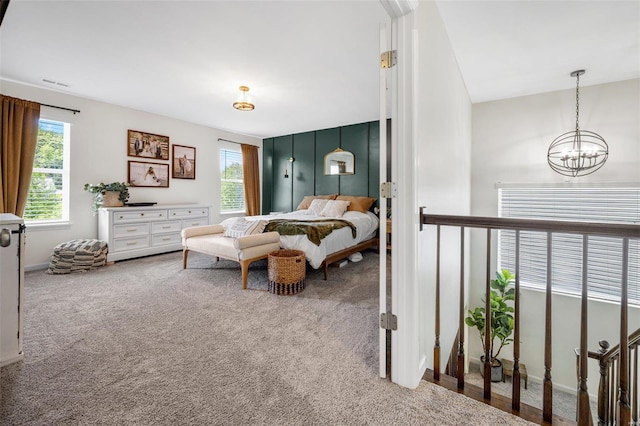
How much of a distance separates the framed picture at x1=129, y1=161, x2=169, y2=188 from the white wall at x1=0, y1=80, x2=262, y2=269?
9 centimetres

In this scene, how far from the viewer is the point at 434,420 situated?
1.25 metres

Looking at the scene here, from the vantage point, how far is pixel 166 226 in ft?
15.1

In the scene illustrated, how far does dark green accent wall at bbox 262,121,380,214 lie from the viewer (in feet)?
17.5

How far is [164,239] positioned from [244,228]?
2052 mm

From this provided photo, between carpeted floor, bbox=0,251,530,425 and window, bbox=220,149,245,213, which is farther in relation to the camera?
window, bbox=220,149,245,213

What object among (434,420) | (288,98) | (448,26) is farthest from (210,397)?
(288,98)

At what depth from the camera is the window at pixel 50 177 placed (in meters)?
3.69

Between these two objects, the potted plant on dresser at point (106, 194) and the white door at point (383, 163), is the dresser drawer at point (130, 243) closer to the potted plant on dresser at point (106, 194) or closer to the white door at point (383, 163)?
the potted plant on dresser at point (106, 194)

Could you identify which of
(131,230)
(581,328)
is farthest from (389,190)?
(131,230)

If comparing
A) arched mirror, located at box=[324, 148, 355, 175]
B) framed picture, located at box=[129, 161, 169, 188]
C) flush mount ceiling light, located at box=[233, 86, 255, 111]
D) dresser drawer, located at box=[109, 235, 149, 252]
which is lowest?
dresser drawer, located at box=[109, 235, 149, 252]

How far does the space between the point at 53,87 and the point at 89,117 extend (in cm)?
50

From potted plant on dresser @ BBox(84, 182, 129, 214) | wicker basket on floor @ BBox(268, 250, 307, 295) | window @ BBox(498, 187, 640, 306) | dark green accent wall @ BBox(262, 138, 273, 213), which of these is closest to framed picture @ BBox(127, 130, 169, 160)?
potted plant on dresser @ BBox(84, 182, 129, 214)

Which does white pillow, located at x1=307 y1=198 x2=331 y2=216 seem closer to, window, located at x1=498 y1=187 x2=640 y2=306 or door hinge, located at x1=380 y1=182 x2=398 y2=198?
window, located at x1=498 y1=187 x2=640 y2=306

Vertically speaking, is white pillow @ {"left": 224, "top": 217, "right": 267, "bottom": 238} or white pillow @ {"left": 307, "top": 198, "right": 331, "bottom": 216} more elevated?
white pillow @ {"left": 307, "top": 198, "right": 331, "bottom": 216}
